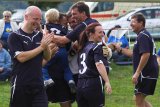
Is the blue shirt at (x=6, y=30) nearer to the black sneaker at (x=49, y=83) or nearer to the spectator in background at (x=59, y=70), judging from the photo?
the spectator in background at (x=59, y=70)

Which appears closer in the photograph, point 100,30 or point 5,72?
point 100,30

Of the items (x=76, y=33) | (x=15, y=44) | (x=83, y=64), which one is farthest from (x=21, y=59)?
(x=76, y=33)

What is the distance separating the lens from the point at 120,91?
13.6m

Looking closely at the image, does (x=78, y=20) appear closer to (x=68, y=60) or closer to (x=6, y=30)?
(x=68, y=60)

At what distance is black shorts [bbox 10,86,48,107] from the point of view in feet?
25.6

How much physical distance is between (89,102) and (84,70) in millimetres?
471

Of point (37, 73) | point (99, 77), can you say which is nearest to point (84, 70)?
point (99, 77)

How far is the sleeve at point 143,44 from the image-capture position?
971cm

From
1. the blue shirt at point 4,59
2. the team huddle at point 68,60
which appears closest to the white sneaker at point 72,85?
the team huddle at point 68,60

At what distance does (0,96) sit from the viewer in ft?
41.7

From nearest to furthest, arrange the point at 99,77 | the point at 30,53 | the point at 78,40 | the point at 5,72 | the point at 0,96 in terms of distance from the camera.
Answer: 1. the point at 30,53
2. the point at 99,77
3. the point at 78,40
4. the point at 0,96
5. the point at 5,72

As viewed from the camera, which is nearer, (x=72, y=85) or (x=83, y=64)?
(x=83, y=64)

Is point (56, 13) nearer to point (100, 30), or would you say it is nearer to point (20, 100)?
point (100, 30)

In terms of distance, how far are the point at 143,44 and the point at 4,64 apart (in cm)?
591
